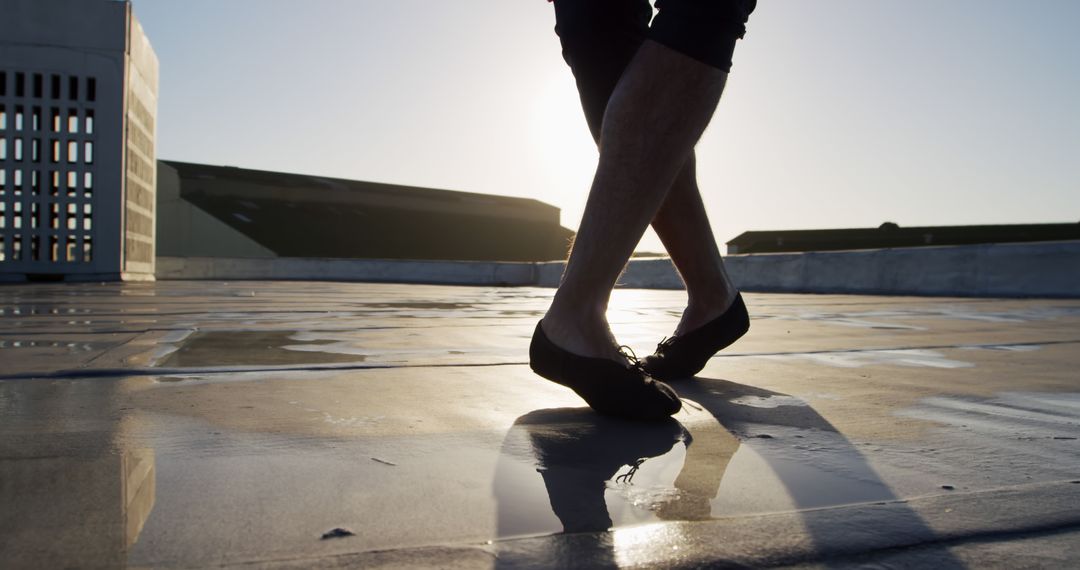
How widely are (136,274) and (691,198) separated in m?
10.5

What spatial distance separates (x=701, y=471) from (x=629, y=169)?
1.79ft

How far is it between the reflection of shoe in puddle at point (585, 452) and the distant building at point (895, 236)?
1823 centimetres

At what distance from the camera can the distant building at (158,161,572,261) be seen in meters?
31.4

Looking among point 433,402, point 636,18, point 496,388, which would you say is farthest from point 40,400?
point 636,18

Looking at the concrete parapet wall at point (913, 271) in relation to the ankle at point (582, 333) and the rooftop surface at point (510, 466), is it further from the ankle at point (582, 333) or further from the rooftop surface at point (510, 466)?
the ankle at point (582, 333)

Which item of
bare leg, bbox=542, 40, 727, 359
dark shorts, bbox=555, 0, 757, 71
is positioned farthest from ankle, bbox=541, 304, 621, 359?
dark shorts, bbox=555, 0, 757, 71

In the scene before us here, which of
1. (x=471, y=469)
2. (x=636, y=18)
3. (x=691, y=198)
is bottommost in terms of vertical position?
(x=471, y=469)

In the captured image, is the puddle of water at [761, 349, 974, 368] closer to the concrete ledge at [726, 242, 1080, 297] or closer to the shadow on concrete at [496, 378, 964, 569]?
the shadow on concrete at [496, 378, 964, 569]

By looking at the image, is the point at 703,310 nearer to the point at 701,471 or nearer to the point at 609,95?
the point at 609,95

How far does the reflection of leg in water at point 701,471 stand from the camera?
69 centimetres

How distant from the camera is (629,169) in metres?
1.21

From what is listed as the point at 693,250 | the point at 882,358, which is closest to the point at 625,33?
the point at 693,250

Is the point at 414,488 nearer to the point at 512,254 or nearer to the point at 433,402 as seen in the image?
the point at 433,402

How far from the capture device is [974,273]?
7129 millimetres
